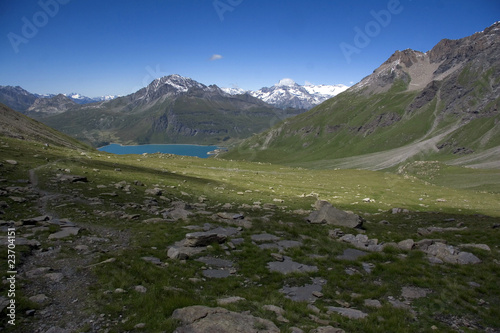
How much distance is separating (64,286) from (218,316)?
7222mm

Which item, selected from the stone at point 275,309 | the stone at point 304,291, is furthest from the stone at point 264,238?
the stone at point 275,309

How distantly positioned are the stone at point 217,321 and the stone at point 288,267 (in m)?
6.10

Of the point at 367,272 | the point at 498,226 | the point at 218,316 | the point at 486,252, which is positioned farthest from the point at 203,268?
the point at 498,226

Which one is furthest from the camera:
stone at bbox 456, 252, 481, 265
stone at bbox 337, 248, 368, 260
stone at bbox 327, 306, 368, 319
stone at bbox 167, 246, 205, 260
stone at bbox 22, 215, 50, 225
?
stone at bbox 22, 215, 50, 225

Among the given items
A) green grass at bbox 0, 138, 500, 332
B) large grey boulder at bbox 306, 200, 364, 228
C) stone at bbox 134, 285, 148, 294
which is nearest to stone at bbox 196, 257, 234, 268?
green grass at bbox 0, 138, 500, 332

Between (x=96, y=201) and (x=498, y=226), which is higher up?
(x=96, y=201)

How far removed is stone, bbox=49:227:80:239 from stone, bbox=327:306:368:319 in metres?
16.6

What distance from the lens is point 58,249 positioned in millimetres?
15469

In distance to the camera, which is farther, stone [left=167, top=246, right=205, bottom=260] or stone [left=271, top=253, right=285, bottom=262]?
stone [left=271, top=253, right=285, bottom=262]

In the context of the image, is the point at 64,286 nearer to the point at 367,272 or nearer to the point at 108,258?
the point at 108,258

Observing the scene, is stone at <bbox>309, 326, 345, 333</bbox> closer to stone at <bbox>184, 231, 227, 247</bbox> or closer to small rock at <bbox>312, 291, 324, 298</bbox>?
small rock at <bbox>312, 291, 324, 298</bbox>

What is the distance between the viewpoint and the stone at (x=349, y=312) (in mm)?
11242

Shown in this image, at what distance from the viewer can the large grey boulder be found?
2697 centimetres

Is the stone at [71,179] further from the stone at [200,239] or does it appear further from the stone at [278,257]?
the stone at [278,257]
